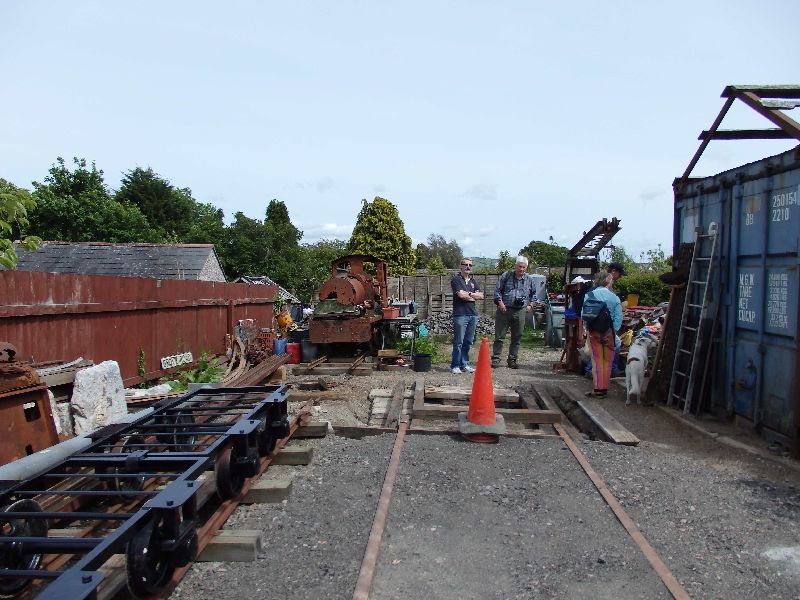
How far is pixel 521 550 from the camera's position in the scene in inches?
153

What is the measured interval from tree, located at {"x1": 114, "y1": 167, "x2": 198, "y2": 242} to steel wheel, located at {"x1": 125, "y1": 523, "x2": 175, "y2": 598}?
39.7 metres

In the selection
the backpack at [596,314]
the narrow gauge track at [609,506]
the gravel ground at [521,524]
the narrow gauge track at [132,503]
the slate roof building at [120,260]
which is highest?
the slate roof building at [120,260]

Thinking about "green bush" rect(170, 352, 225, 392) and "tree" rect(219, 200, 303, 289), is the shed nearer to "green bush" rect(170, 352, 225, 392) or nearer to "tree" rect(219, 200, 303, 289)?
"green bush" rect(170, 352, 225, 392)

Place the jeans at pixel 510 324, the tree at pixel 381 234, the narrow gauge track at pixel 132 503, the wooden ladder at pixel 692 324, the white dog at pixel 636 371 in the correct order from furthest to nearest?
the tree at pixel 381 234
the jeans at pixel 510 324
the white dog at pixel 636 371
the wooden ladder at pixel 692 324
the narrow gauge track at pixel 132 503

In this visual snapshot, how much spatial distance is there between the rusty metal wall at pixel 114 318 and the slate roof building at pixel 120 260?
899 centimetres

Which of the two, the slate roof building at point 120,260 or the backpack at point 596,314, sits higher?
the slate roof building at point 120,260

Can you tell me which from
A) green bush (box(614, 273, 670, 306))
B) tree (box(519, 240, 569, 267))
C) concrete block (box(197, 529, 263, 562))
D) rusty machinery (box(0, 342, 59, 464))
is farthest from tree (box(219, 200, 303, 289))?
tree (box(519, 240, 569, 267))

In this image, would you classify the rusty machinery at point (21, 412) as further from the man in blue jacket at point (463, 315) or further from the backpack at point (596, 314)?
the man in blue jacket at point (463, 315)

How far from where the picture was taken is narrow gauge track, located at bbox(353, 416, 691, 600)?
10.9ft

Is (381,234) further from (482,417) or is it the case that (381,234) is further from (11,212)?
(11,212)

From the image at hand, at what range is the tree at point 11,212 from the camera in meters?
5.63

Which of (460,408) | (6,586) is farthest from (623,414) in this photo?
(6,586)

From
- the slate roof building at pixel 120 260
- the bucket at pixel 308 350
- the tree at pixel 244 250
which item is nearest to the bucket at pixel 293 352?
the bucket at pixel 308 350

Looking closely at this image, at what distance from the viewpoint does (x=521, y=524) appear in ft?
14.1
